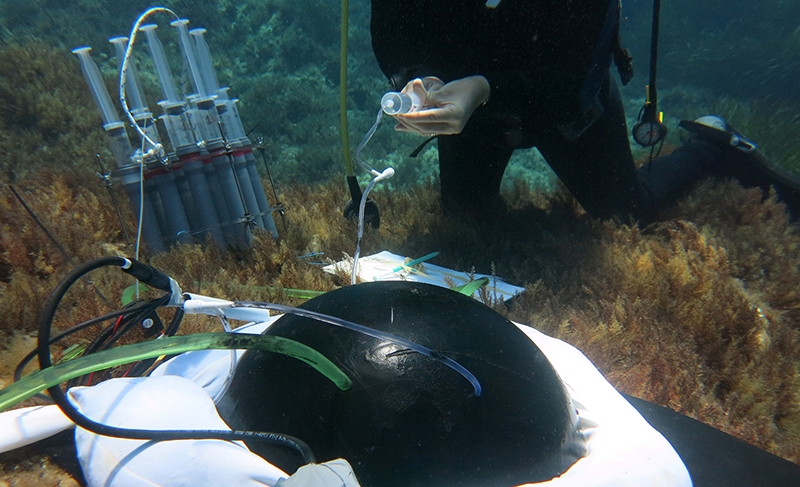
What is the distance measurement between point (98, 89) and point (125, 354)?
3.83 m

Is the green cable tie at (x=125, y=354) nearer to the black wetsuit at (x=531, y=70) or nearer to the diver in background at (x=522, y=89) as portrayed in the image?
the diver in background at (x=522, y=89)

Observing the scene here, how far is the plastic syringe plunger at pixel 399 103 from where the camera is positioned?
2.25 m

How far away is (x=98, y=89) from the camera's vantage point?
3633mm

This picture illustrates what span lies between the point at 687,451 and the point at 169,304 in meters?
2.03

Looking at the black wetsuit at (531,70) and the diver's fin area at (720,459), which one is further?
the black wetsuit at (531,70)

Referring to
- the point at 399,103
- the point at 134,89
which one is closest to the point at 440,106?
the point at 399,103

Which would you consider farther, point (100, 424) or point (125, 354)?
point (100, 424)

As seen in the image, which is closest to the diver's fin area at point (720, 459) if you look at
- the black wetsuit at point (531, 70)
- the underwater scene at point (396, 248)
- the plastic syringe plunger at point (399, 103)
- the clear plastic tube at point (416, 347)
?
the underwater scene at point (396, 248)

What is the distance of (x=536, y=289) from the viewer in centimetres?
309

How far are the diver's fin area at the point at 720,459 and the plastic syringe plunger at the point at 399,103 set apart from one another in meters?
1.95

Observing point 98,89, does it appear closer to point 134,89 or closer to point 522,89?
point 134,89

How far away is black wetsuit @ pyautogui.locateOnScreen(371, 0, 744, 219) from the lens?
2.91m

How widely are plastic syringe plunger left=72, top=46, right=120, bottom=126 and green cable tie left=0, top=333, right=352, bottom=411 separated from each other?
3.56m

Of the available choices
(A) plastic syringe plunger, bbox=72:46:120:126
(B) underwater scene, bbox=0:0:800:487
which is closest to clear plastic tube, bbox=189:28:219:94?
(B) underwater scene, bbox=0:0:800:487
